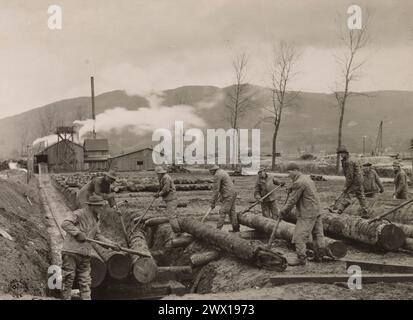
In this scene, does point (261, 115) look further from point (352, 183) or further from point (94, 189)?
point (94, 189)

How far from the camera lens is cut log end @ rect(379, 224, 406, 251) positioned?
8727 mm

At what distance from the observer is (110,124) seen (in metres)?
82.9

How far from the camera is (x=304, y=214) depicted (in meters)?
8.09

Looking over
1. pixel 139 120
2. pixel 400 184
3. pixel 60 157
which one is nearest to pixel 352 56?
pixel 400 184

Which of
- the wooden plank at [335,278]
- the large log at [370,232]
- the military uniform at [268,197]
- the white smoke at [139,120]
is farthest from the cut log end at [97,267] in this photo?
the white smoke at [139,120]

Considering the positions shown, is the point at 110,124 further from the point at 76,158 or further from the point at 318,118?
the point at 318,118

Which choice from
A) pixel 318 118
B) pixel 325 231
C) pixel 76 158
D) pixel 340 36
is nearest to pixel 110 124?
pixel 76 158

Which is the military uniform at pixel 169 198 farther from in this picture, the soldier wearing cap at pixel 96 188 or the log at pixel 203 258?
the soldier wearing cap at pixel 96 188

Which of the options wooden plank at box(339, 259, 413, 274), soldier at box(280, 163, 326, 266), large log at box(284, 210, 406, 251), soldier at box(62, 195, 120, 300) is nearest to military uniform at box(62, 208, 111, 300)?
soldier at box(62, 195, 120, 300)

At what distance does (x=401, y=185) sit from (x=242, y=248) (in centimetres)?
694

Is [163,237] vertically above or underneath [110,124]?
underneath

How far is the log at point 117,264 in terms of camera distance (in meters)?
7.74
